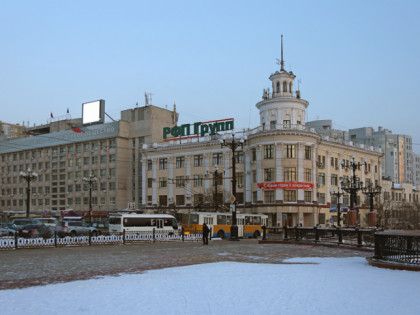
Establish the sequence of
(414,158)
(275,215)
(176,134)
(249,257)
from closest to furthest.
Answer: (249,257) < (275,215) < (176,134) < (414,158)

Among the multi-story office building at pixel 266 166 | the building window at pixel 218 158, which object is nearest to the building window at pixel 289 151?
the multi-story office building at pixel 266 166

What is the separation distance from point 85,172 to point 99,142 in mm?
6406

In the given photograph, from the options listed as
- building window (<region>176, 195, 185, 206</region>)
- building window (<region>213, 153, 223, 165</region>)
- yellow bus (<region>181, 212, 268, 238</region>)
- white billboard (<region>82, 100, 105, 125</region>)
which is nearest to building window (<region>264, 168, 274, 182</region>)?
building window (<region>213, 153, 223, 165</region>)

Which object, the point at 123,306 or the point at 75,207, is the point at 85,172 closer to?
the point at 75,207

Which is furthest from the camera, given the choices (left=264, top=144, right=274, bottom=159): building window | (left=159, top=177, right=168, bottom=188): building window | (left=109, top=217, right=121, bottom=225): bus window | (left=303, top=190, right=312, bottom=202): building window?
(left=159, top=177, right=168, bottom=188): building window

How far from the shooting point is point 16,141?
98.6 metres

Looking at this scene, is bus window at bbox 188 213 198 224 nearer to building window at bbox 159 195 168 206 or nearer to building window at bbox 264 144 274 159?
building window at bbox 264 144 274 159

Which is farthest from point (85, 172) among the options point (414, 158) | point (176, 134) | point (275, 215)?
point (414, 158)

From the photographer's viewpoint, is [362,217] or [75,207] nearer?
[362,217]

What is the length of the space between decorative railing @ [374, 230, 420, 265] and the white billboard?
77.2 m

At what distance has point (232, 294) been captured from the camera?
10.4m

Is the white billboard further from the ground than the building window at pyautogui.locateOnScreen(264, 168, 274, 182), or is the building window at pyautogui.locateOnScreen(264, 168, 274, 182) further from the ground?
the white billboard

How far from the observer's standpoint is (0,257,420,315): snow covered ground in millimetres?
8922

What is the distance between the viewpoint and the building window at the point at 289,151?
61.3 meters
